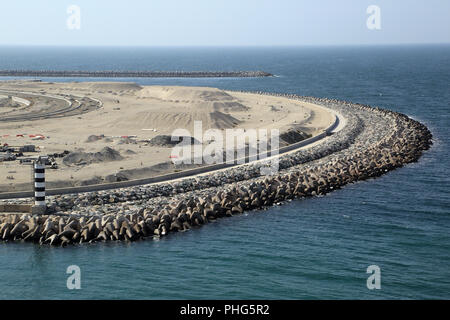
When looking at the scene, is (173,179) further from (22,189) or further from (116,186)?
(22,189)

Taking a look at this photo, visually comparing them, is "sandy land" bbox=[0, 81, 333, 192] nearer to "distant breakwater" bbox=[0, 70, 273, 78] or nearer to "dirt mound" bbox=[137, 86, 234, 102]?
"dirt mound" bbox=[137, 86, 234, 102]

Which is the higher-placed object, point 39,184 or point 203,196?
point 39,184

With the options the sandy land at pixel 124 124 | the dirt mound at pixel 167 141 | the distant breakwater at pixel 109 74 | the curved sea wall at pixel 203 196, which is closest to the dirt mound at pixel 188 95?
the sandy land at pixel 124 124

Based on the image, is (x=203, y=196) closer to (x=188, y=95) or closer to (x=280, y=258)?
(x=280, y=258)

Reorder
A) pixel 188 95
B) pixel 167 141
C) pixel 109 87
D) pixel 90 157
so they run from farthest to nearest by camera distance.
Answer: pixel 109 87 → pixel 188 95 → pixel 167 141 → pixel 90 157

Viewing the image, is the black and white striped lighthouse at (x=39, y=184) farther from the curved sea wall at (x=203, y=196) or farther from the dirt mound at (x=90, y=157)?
the dirt mound at (x=90, y=157)

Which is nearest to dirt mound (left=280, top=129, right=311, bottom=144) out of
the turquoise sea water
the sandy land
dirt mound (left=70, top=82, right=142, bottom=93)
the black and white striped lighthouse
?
the sandy land

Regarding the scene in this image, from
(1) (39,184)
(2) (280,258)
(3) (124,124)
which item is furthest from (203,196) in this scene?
(3) (124,124)

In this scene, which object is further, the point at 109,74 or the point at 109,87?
the point at 109,74
